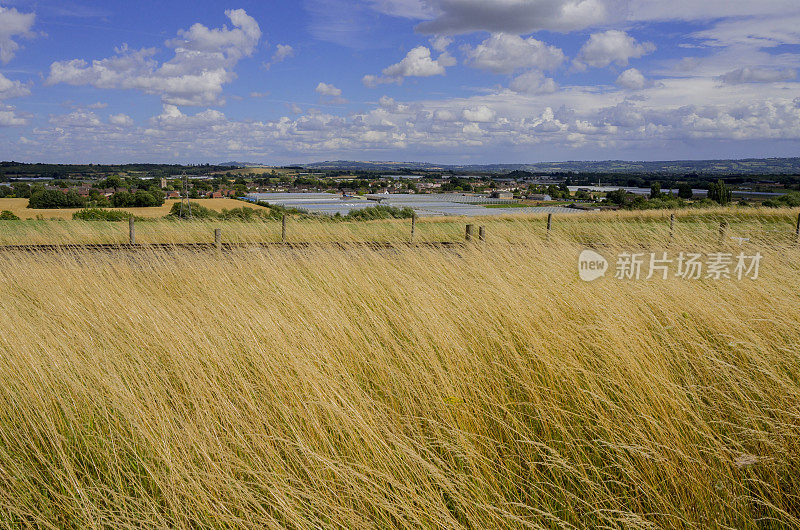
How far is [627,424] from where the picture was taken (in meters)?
2.72

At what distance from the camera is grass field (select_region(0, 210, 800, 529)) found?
2287mm

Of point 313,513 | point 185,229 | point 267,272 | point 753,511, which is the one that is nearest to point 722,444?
point 753,511

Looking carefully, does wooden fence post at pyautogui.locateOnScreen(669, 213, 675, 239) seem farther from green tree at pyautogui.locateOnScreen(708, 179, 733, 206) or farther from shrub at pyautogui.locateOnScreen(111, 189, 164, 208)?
shrub at pyautogui.locateOnScreen(111, 189, 164, 208)

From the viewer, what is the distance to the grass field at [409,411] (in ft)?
7.50

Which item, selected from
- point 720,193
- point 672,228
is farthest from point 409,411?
point 720,193

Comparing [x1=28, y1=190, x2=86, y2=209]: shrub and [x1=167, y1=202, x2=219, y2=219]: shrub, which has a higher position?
[x1=28, y1=190, x2=86, y2=209]: shrub

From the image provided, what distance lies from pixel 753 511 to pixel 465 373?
1648 mm

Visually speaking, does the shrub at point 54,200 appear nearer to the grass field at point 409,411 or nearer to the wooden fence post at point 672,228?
the wooden fence post at point 672,228

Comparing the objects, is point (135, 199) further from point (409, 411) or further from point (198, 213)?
point (409, 411)

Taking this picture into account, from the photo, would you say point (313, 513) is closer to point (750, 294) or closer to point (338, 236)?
point (750, 294)

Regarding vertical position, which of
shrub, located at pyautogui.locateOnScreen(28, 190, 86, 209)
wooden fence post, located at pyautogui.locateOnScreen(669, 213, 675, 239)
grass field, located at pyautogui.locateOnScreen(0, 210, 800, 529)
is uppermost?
shrub, located at pyautogui.locateOnScreen(28, 190, 86, 209)

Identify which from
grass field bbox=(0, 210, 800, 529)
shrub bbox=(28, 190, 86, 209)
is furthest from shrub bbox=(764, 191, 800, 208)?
shrub bbox=(28, 190, 86, 209)

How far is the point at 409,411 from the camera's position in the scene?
9.64 feet

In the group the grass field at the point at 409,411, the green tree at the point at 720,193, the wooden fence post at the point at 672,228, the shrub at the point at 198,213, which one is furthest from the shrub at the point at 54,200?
the green tree at the point at 720,193
